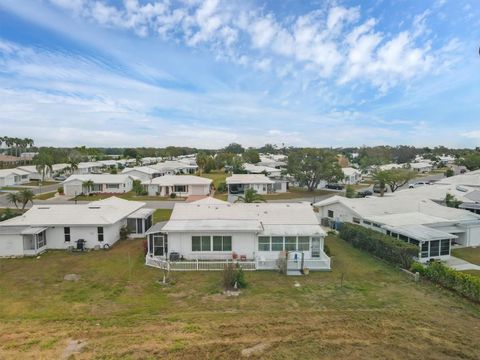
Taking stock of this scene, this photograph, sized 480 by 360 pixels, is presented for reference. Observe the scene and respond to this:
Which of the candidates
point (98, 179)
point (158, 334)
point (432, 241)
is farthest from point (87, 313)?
point (98, 179)

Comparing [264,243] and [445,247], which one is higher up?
[264,243]

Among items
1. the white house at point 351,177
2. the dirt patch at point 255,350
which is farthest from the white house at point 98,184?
the dirt patch at point 255,350

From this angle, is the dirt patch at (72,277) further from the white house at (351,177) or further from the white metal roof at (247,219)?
the white house at (351,177)

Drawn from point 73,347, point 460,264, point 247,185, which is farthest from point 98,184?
point 460,264

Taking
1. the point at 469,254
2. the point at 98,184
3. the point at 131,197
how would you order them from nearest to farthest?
the point at 469,254 → the point at 131,197 → the point at 98,184

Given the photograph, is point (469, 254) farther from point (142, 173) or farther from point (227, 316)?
point (142, 173)

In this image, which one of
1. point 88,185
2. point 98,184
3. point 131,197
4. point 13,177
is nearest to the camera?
point 131,197

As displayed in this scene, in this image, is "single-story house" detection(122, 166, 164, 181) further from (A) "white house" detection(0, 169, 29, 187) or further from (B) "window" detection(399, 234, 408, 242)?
(B) "window" detection(399, 234, 408, 242)
